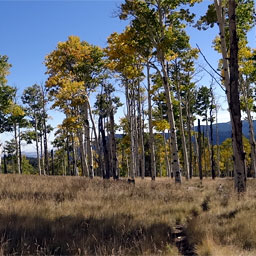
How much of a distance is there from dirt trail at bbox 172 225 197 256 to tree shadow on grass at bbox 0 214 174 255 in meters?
0.18

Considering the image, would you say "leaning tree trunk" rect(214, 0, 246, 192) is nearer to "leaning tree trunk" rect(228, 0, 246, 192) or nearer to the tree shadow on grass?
"leaning tree trunk" rect(228, 0, 246, 192)

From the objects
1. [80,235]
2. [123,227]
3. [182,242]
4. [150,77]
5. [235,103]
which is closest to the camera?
[80,235]

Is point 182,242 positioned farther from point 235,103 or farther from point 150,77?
point 150,77

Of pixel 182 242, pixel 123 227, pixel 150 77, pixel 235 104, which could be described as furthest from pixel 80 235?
pixel 150 77

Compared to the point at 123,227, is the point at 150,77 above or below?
above

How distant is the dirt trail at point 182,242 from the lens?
448 centimetres

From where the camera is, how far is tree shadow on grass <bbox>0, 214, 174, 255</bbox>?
4125 millimetres

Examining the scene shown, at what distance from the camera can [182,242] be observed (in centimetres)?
496

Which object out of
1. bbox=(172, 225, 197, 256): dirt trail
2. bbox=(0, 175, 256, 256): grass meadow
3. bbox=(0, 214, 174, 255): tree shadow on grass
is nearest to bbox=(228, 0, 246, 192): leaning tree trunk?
bbox=(0, 175, 256, 256): grass meadow

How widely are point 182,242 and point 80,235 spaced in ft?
6.21

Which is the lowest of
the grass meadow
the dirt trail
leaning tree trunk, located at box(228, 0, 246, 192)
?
the dirt trail

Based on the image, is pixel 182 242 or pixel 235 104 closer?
pixel 182 242

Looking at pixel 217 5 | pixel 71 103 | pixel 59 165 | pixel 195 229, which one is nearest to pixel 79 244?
pixel 195 229

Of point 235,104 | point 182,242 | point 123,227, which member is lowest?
point 182,242
